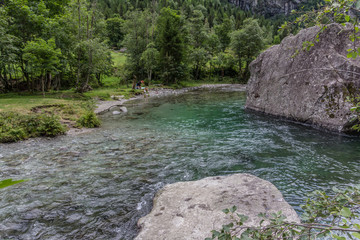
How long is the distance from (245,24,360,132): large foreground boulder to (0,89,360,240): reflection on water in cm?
142

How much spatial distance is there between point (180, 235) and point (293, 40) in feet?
59.0

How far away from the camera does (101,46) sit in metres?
28.4

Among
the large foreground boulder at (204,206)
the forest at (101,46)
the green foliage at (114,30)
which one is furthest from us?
the green foliage at (114,30)

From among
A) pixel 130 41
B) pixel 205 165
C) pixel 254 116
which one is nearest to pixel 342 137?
A: pixel 254 116

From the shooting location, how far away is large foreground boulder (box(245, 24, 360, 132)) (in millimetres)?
12406

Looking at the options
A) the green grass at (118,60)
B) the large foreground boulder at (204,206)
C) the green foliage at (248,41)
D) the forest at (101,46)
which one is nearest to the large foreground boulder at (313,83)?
the forest at (101,46)

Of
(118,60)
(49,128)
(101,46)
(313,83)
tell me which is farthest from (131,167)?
(118,60)

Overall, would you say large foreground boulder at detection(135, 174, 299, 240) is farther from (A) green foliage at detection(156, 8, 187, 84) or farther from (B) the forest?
(A) green foliage at detection(156, 8, 187, 84)

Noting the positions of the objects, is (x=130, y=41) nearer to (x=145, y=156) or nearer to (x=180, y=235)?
(x=145, y=156)

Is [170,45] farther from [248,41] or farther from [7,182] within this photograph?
[7,182]

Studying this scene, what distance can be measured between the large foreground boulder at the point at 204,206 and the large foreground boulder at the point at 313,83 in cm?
793

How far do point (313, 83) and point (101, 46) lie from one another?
82.8 feet

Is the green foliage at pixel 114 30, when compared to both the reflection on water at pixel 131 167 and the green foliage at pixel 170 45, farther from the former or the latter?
the reflection on water at pixel 131 167

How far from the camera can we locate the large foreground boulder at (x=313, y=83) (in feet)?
40.7
